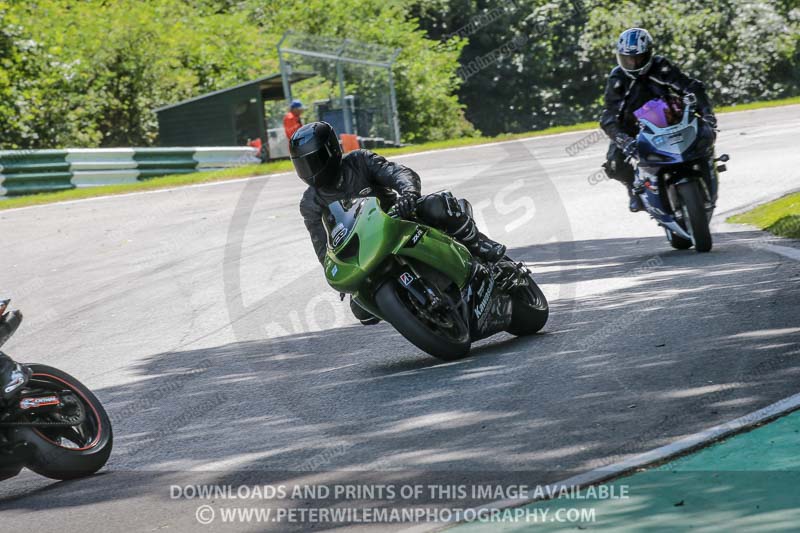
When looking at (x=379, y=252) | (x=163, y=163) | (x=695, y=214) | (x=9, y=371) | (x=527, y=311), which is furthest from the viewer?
(x=163, y=163)

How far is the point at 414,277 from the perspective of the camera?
24.0 ft

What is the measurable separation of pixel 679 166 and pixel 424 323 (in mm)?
4702

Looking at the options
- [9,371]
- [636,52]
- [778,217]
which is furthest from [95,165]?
[9,371]

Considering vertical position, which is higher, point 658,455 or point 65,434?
point 658,455

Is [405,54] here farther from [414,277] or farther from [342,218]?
[414,277]

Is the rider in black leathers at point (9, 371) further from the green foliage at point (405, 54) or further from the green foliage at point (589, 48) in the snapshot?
the green foliage at point (589, 48)

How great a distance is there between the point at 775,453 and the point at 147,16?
36.0 meters

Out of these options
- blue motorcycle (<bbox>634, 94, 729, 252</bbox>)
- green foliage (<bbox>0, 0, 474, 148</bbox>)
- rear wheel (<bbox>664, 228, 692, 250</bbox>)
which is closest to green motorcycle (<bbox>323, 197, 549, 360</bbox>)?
blue motorcycle (<bbox>634, 94, 729, 252</bbox>)

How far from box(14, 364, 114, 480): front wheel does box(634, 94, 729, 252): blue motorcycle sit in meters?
6.26

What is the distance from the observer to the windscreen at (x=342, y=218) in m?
7.46

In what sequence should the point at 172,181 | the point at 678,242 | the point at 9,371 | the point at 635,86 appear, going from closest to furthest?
the point at 9,371
the point at 635,86
the point at 678,242
the point at 172,181

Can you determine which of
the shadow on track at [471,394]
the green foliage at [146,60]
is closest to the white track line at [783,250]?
the shadow on track at [471,394]

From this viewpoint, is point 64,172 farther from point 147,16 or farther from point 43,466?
point 43,466

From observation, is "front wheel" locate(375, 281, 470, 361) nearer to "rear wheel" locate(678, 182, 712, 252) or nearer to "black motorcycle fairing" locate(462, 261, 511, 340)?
"black motorcycle fairing" locate(462, 261, 511, 340)
